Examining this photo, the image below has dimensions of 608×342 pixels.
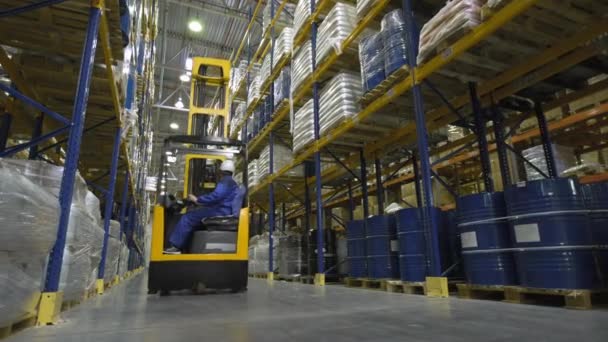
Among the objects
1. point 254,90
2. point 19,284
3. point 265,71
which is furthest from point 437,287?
point 254,90

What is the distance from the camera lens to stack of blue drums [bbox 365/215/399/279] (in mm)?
4969

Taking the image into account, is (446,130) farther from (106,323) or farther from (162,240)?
(106,323)

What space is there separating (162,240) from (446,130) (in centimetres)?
526

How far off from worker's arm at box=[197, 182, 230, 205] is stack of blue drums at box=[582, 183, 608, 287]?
12.6 feet

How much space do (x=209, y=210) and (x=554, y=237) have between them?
382 cm

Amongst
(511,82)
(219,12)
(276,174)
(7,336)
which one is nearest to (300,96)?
(276,174)

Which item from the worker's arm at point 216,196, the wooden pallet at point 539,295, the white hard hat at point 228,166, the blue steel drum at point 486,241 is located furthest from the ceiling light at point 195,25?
the wooden pallet at point 539,295

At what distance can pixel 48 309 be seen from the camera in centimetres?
242

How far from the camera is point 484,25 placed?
354 centimetres

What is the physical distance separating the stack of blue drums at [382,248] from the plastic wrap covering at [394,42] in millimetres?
2073


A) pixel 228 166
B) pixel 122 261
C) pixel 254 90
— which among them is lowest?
pixel 122 261

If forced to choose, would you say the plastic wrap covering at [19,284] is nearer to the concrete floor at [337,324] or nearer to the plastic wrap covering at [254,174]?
the concrete floor at [337,324]

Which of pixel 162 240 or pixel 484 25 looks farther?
pixel 162 240

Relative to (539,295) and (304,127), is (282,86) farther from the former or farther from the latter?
(539,295)
